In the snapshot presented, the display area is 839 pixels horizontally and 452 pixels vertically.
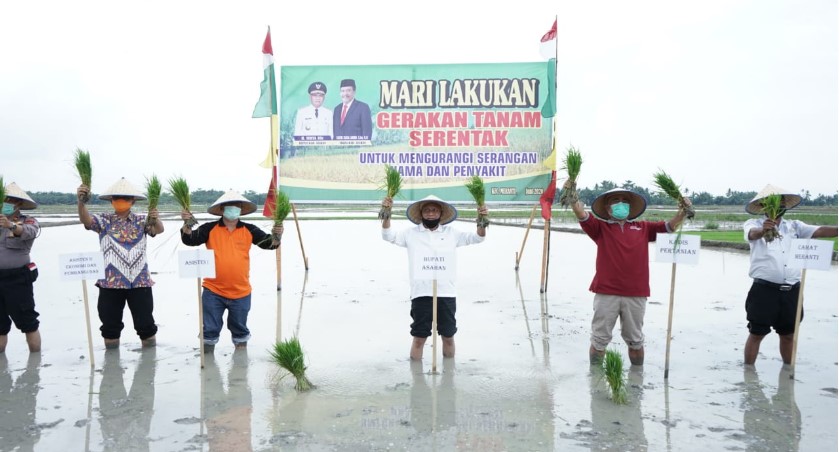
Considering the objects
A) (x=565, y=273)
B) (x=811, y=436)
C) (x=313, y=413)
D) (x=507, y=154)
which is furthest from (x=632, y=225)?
(x=565, y=273)

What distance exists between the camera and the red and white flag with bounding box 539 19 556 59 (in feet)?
32.3

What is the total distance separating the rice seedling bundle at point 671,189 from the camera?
499cm

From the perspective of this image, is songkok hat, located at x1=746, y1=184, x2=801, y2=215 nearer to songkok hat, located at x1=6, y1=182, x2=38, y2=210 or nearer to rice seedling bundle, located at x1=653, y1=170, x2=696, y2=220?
rice seedling bundle, located at x1=653, y1=170, x2=696, y2=220

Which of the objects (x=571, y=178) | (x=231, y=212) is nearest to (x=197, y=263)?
(x=231, y=212)

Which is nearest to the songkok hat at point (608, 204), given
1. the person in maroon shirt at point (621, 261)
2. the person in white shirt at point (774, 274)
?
the person in maroon shirt at point (621, 261)

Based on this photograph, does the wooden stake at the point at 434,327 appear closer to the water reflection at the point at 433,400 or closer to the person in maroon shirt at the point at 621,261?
the water reflection at the point at 433,400

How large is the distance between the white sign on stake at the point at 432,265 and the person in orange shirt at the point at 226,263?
145cm

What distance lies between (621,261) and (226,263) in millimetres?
3466

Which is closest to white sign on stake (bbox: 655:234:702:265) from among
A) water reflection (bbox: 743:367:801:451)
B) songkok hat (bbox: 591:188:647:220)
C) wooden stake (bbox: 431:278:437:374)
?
songkok hat (bbox: 591:188:647:220)

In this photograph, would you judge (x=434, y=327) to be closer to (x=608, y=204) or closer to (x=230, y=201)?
(x=608, y=204)

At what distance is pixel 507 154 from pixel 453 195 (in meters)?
1.14

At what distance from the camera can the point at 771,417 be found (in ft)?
13.5

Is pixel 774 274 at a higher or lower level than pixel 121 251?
lower

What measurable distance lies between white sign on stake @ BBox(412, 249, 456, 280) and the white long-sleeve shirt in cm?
4
